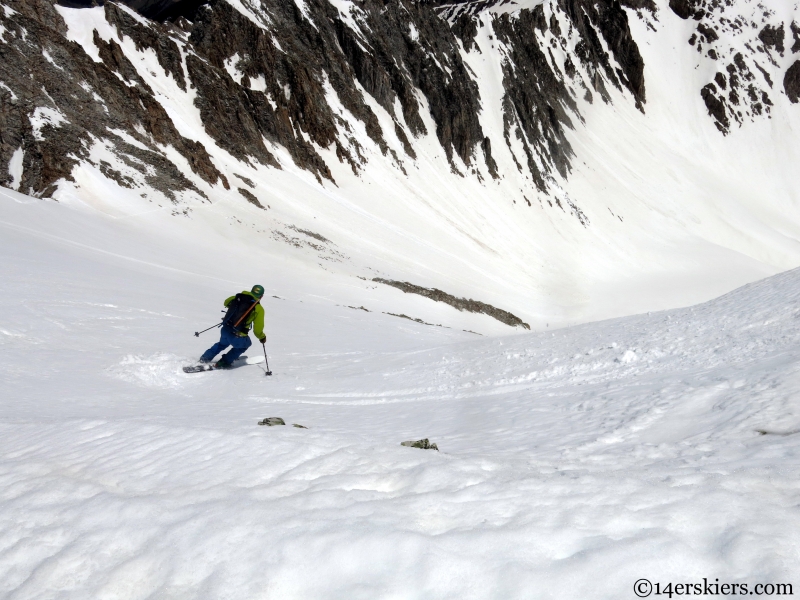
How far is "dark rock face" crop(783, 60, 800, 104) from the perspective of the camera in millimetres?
109938

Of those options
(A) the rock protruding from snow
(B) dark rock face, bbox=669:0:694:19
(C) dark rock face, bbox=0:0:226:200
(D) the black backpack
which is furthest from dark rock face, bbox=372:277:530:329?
→ (B) dark rock face, bbox=669:0:694:19

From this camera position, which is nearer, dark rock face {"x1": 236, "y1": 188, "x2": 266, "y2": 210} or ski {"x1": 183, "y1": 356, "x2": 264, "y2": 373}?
ski {"x1": 183, "y1": 356, "x2": 264, "y2": 373}

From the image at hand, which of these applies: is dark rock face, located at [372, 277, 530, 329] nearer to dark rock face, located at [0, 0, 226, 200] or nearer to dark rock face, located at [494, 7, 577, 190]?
dark rock face, located at [0, 0, 226, 200]

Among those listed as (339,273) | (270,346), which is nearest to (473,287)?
(339,273)

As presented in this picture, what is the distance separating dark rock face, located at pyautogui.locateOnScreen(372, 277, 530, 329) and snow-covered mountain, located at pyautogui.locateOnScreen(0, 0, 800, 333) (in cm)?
26

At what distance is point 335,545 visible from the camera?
274 cm

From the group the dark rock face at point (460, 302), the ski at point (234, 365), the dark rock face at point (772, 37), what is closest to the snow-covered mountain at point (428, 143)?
the dark rock face at point (460, 302)

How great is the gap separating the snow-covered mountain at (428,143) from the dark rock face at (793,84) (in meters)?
2.37

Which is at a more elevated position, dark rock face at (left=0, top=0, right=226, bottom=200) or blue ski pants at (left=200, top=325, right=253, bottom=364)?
dark rock face at (left=0, top=0, right=226, bottom=200)

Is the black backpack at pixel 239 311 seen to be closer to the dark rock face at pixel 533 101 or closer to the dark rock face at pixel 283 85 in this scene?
the dark rock face at pixel 283 85

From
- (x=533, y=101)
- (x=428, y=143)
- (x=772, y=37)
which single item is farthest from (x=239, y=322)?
(x=772, y=37)

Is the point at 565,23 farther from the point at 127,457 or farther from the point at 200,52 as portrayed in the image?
the point at 127,457

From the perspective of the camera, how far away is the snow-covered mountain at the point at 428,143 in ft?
92.1

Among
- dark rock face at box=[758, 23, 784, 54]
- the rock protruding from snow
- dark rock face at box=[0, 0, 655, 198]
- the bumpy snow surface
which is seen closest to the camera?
the bumpy snow surface
